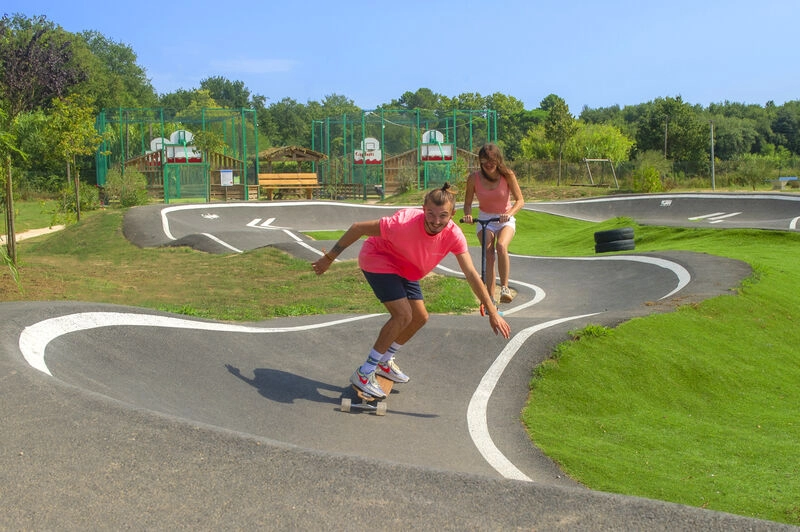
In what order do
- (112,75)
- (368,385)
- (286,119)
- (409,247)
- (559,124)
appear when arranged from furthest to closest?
(286,119) < (112,75) < (559,124) < (368,385) < (409,247)

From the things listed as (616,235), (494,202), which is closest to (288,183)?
(616,235)

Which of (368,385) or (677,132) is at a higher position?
(677,132)

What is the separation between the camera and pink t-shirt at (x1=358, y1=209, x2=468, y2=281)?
6.54 m

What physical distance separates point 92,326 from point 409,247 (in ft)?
11.7

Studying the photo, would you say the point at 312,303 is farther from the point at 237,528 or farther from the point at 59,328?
the point at 237,528

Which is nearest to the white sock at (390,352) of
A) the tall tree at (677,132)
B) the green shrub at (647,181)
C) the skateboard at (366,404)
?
the skateboard at (366,404)

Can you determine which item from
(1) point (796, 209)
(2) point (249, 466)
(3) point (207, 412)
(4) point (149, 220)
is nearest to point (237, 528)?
(2) point (249, 466)

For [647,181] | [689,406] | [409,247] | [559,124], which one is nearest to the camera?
[409,247]

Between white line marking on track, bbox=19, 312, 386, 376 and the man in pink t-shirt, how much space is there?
8.18 ft

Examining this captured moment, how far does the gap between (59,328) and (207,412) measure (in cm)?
225

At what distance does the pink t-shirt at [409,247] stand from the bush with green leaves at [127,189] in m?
36.2

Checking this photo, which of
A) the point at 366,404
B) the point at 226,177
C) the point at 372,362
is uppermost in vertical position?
the point at 226,177

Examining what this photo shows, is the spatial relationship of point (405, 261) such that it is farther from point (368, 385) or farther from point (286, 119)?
point (286, 119)

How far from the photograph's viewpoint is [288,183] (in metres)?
49.7
